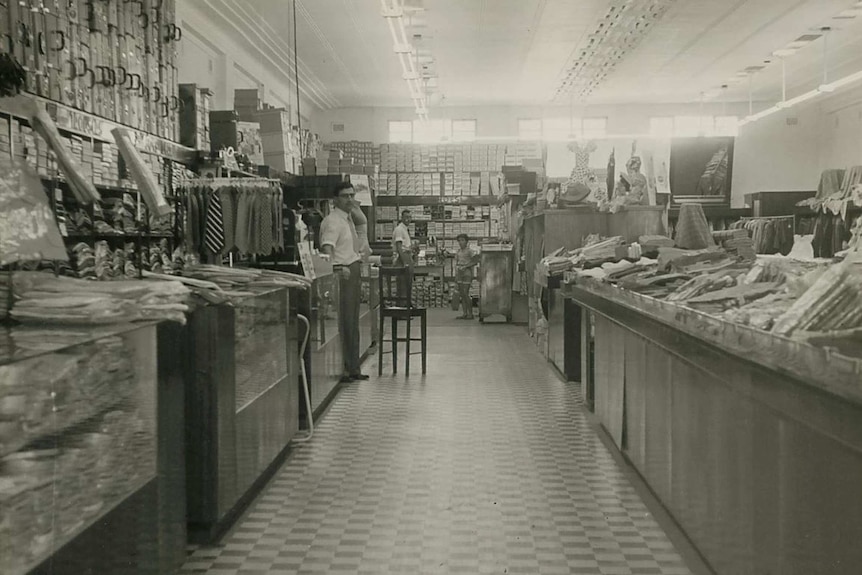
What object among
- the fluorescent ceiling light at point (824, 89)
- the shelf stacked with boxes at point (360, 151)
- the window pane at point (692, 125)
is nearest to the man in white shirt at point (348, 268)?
the fluorescent ceiling light at point (824, 89)

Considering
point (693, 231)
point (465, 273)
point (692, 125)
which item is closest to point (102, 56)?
point (693, 231)

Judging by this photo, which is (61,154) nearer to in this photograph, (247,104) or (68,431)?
(68,431)

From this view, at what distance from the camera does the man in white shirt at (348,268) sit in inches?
342

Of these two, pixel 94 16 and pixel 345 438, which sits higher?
pixel 94 16

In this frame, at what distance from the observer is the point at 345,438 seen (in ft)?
20.4

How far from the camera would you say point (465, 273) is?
54.3 ft

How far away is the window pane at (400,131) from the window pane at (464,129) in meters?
1.02

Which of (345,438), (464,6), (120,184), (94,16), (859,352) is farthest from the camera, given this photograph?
(464,6)

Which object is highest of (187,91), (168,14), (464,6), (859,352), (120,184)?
(464,6)

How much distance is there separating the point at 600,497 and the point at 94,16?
390 cm

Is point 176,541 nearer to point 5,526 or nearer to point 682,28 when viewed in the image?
point 5,526

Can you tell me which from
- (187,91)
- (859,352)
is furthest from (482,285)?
(859,352)

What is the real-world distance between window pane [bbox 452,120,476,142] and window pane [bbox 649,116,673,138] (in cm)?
394

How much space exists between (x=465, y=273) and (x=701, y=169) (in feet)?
16.1
